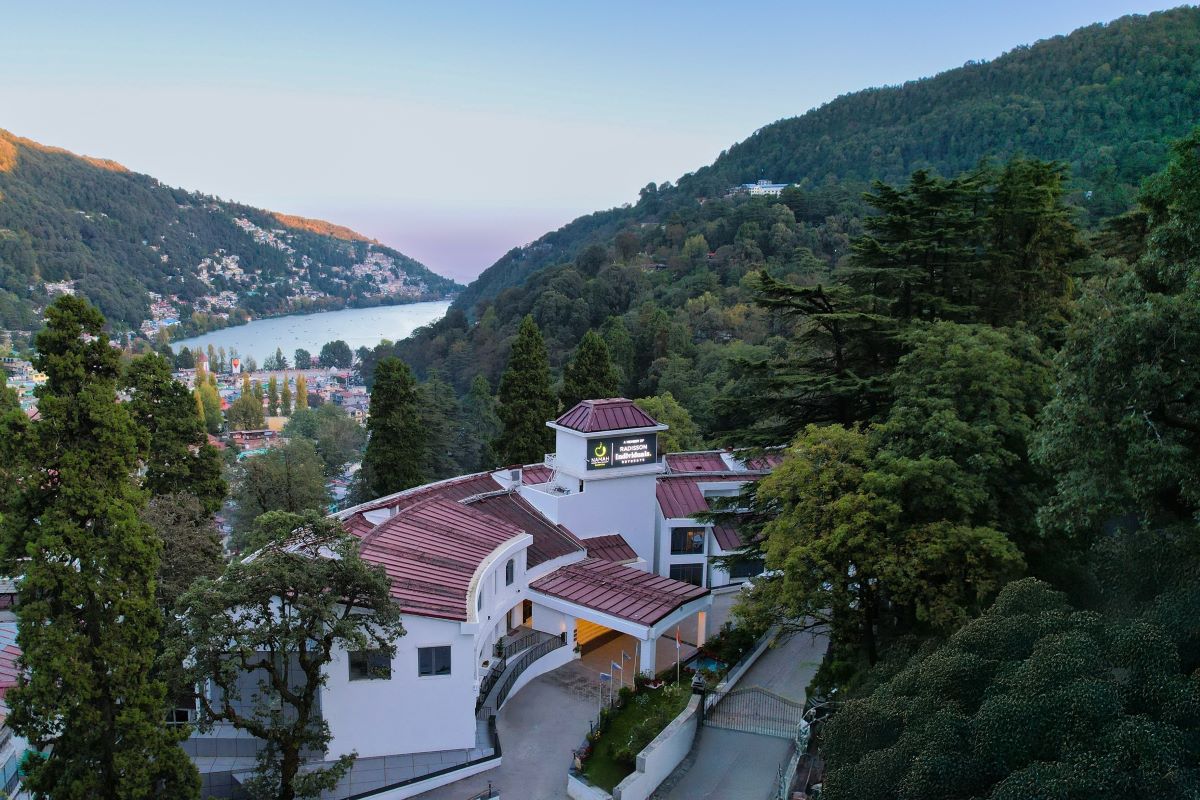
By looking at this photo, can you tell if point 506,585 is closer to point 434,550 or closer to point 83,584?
point 434,550

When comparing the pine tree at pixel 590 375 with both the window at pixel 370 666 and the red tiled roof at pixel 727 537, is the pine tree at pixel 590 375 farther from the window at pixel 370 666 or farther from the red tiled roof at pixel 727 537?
the window at pixel 370 666

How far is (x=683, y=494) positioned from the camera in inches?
1163

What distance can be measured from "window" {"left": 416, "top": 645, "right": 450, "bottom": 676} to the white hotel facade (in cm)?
3

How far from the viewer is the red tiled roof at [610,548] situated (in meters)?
26.9

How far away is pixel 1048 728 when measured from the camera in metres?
10.1

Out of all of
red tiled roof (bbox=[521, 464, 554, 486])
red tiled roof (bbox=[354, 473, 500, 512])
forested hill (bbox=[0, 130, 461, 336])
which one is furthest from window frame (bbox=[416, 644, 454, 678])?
forested hill (bbox=[0, 130, 461, 336])

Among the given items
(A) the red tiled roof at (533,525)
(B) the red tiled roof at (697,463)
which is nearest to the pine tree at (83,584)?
(A) the red tiled roof at (533,525)

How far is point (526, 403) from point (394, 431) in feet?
19.1

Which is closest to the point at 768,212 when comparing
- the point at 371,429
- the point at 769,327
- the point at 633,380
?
the point at 769,327

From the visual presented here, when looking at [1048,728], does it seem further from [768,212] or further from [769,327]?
[768,212]

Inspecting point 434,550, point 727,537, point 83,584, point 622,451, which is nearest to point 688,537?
point 727,537

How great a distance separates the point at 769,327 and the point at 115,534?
206 ft

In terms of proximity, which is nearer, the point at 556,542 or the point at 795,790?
the point at 795,790

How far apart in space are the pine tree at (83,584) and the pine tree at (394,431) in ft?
72.2
